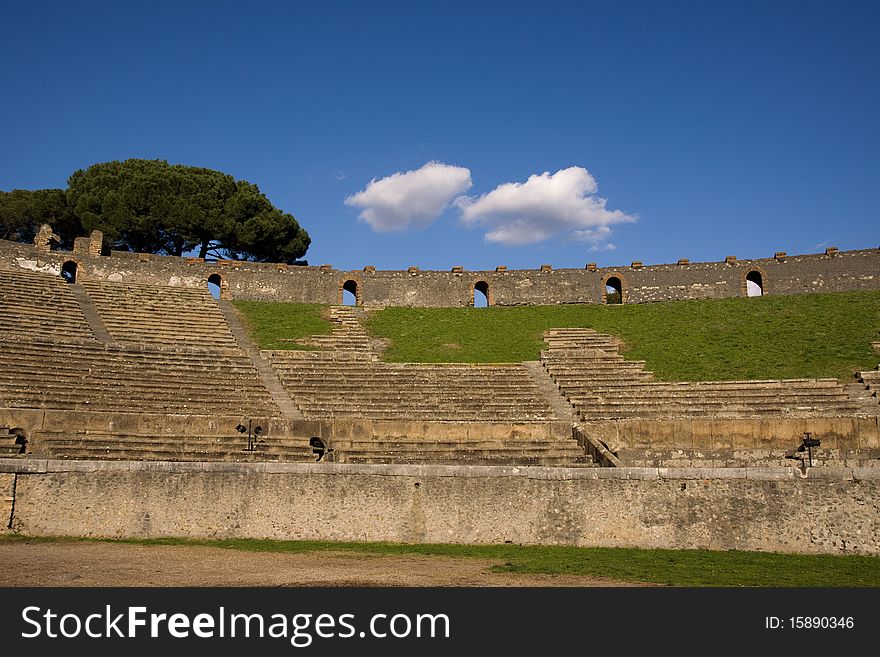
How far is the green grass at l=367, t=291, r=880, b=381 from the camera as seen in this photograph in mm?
24250

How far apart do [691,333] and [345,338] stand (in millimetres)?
13863

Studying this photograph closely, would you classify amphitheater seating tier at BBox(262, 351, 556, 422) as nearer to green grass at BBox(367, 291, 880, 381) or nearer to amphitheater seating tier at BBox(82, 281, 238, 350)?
green grass at BBox(367, 291, 880, 381)

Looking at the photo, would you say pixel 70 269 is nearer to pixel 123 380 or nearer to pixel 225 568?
pixel 123 380

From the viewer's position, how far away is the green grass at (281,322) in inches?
1099

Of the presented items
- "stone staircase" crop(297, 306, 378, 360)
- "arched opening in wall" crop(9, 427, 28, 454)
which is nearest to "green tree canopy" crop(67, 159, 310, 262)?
"stone staircase" crop(297, 306, 378, 360)

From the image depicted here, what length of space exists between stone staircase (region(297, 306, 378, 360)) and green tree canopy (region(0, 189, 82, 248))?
21.8 m

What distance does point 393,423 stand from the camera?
19344mm

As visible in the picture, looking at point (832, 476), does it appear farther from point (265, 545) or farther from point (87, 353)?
point (87, 353)

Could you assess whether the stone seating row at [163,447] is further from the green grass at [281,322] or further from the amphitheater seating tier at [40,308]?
the green grass at [281,322]

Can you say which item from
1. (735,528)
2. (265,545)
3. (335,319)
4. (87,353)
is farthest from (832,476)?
(335,319)

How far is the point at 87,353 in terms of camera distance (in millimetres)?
22547

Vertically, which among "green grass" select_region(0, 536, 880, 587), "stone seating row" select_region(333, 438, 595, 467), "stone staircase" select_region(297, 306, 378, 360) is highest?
"stone staircase" select_region(297, 306, 378, 360)

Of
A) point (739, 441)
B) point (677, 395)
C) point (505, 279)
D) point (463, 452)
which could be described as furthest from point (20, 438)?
point (505, 279)

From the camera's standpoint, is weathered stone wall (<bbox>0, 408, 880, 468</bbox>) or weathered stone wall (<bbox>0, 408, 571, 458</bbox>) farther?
weathered stone wall (<bbox>0, 408, 880, 468</bbox>)
